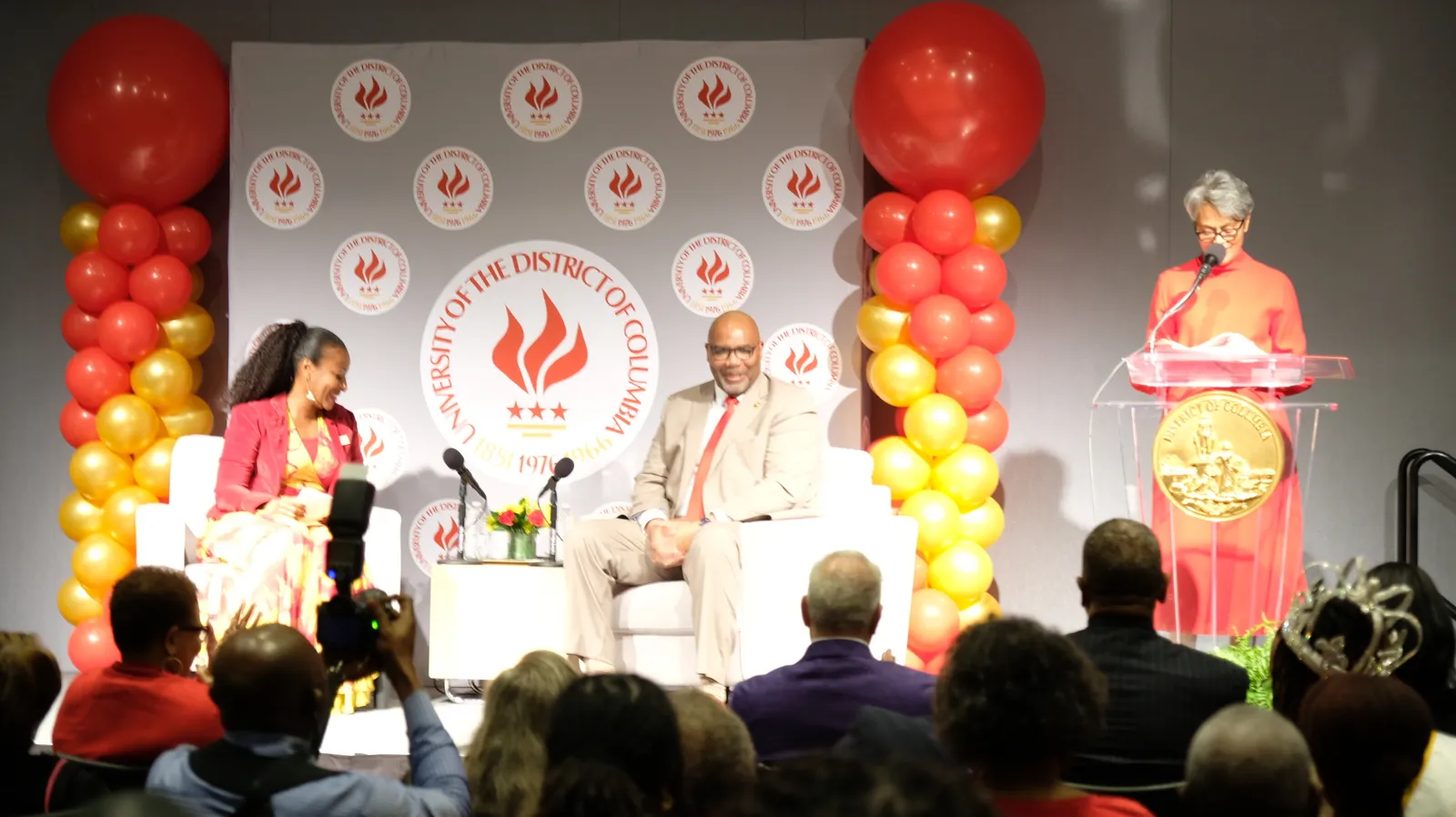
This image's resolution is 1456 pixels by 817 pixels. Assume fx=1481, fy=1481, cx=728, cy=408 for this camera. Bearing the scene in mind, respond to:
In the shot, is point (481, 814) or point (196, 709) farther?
point (196, 709)

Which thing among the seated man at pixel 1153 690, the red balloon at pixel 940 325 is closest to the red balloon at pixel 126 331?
the red balloon at pixel 940 325

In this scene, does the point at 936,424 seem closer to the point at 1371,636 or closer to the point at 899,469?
the point at 899,469

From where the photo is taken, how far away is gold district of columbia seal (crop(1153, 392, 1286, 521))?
460 cm

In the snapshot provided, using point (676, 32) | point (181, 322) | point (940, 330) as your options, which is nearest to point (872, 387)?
point (940, 330)

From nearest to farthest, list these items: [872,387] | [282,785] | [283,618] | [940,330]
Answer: [282,785] < [283,618] < [940,330] < [872,387]

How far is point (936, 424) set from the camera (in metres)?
5.54

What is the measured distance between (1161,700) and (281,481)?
3642mm

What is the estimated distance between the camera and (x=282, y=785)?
1.87 m

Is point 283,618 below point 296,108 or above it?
below

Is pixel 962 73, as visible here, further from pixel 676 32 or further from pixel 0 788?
pixel 0 788

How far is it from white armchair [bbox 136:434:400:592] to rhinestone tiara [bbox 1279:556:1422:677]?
3510mm

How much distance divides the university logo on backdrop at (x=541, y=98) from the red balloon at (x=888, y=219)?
4.46 ft

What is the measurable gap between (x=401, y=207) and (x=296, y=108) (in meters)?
0.61

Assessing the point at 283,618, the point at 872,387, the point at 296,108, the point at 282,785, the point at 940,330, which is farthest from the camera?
the point at 296,108
